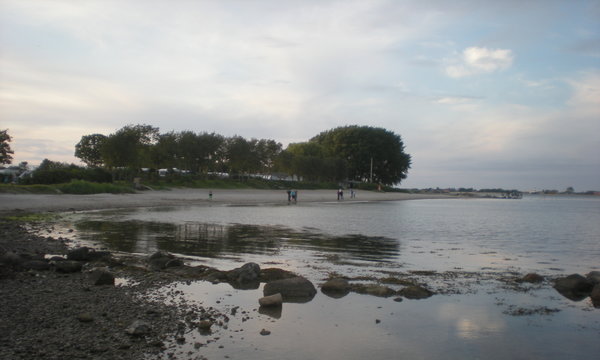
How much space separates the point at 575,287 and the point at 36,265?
13.3 meters

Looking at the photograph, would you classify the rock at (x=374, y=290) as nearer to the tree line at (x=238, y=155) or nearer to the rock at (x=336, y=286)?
the rock at (x=336, y=286)

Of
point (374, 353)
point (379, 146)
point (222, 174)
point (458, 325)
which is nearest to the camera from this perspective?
point (374, 353)

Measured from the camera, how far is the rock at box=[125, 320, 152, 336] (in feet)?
21.7

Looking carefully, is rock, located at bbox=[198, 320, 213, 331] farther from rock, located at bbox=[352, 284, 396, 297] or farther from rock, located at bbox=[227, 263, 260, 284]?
rock, located at bbox=[352, 284, 396, 297]

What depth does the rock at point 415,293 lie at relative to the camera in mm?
9938

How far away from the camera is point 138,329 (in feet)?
21.8

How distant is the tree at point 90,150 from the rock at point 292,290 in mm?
79697

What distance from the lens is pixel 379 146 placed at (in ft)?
392

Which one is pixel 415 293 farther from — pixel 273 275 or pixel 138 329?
pixel 138 329

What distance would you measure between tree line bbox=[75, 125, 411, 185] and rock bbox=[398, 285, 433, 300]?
59086 millimetres

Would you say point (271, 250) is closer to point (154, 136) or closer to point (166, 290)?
point (166, 290)

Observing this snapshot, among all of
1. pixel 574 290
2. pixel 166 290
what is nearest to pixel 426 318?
pixel 574 290

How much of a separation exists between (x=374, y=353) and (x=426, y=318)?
213 centimetres

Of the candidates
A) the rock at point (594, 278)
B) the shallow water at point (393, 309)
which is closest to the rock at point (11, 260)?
the shallow water at point (393, 309)
